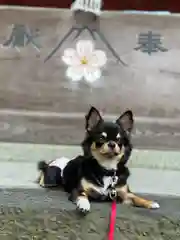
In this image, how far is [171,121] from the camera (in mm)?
1739

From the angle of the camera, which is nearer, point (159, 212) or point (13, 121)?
point (159, 212)

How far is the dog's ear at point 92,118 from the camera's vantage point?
127cm

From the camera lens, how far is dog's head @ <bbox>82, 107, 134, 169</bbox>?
1219 mm

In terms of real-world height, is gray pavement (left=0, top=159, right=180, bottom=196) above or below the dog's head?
below

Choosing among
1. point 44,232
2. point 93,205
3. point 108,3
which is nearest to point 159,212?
point 93,205

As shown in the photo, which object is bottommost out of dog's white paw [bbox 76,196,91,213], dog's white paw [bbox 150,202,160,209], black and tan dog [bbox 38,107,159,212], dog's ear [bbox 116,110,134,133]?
dog's white paw [bbox 150,202,160,209]

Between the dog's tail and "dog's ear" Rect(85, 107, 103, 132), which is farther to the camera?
the dog's tail

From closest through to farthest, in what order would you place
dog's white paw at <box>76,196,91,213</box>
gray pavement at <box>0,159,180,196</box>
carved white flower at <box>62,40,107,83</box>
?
dog's white paw at <box>76,196,91,213</box>, gray pavement at <box>0,159,180,196</box>, carved white flower at <box>62,40,107,83</box>

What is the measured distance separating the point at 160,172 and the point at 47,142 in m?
0.38

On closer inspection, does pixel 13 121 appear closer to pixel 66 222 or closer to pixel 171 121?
pixel 171 121

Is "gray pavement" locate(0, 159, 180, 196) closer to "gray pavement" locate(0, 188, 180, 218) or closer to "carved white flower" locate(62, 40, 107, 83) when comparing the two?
"gray pavement" locate(0, 188, 180, 218)

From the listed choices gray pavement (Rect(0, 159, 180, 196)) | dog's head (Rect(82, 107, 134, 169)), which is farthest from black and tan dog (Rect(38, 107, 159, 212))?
gray pavement (Rect(0, 159, 180, 196))

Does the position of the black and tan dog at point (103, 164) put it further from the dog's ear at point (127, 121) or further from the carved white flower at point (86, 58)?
the carved white flower at point (86, 58)

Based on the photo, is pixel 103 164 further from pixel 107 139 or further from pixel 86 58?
pixel 86 58
